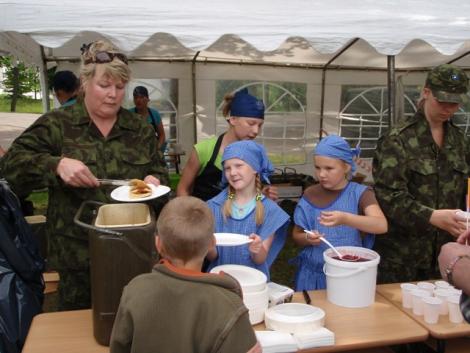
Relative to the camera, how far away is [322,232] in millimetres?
2299

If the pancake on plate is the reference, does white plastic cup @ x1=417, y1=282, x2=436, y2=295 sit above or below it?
below

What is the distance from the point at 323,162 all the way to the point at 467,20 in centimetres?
194

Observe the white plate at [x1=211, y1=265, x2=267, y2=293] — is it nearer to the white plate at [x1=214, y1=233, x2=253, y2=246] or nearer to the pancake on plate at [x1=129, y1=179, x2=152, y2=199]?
the white plate at [x1=214, y1=233, x2=253, y2=246]

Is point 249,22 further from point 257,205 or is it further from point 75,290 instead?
point 75,290

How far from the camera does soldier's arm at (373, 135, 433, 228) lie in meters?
2.33

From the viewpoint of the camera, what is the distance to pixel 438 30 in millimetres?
3258

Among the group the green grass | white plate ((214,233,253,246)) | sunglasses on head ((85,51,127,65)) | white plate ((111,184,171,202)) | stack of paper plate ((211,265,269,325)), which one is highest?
sunglasses on head ((85,51,127,65))

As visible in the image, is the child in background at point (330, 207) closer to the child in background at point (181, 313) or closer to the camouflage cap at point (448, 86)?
the camouflage cap at point (448, 86)

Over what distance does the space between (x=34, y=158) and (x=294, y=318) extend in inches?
49.4

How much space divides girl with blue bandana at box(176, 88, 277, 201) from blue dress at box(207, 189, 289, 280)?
17.6 inches

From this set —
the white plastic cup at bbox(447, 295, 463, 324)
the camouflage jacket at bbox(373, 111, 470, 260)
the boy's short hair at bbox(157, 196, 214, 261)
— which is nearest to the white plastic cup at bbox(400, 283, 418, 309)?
the white plastic cup at bbox(447, 295, 463, 324)

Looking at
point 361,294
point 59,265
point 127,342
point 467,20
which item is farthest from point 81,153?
point 467,20

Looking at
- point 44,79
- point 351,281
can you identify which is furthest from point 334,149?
point 44,79

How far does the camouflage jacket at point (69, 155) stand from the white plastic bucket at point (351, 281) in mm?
979
